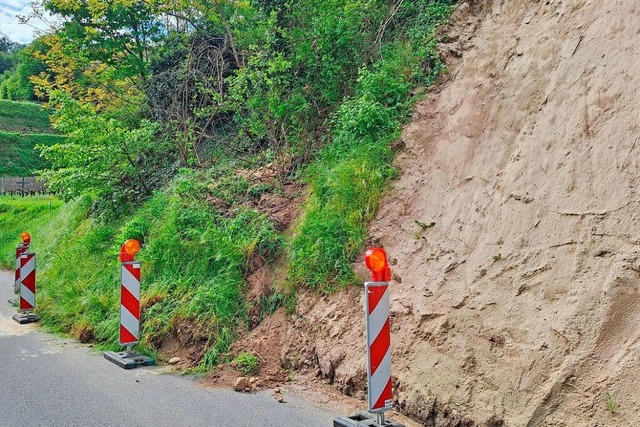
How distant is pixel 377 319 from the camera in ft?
13.3

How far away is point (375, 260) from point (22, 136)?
165 ft

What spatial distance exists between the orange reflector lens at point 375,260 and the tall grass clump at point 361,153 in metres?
1.64

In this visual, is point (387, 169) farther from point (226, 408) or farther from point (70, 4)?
point (70, 4)

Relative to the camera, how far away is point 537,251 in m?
4.52

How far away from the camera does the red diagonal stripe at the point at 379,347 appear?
13.1 ft

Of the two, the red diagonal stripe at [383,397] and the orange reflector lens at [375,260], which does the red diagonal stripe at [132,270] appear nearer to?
the orange reflector lens at [375,260]

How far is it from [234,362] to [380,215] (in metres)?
2.27

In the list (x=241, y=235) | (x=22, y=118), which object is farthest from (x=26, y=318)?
(x=22, y=118)

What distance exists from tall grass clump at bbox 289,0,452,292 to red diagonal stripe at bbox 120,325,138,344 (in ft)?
6.79

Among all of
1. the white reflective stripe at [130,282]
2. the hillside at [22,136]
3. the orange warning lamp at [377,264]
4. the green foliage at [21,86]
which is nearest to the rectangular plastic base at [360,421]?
the orange warning lamp at [377,264]

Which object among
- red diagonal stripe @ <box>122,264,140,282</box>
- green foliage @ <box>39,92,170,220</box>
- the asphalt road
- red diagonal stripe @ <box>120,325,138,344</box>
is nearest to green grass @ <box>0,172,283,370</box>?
red diagonal stripe @ <box>120,325,138,344</box>

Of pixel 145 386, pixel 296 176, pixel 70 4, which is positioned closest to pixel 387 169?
pixel 296 176

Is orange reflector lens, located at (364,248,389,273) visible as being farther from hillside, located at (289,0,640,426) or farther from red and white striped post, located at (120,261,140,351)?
red and white striped post, located at (120,261,140,351)

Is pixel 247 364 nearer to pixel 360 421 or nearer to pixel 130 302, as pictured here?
pixel 360 421
